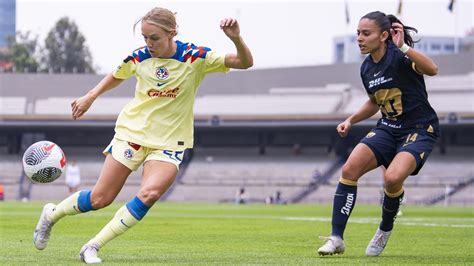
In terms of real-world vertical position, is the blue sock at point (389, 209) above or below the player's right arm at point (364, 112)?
below

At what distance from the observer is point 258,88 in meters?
69.9

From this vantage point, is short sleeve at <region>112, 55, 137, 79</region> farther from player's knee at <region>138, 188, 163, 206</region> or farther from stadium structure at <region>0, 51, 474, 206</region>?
stadium structure at <region>0, 51, 474, 206</region>

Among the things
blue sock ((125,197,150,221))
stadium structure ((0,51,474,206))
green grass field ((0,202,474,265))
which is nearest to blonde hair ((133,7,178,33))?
blue sock ((125,197,150,221))

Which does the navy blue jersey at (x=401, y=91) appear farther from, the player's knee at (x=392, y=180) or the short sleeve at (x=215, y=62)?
the short sleeve at (x=215, y=62)

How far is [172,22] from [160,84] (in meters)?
0.58

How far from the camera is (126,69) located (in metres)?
9.27

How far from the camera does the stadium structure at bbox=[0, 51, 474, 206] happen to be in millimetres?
58688

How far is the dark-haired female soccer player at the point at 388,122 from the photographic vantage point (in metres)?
9.68

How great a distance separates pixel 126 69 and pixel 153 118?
558mm

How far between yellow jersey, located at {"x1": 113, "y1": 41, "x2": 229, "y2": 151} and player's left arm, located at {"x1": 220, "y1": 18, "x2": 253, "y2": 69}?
0.14 m

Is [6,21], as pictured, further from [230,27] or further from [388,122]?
[230,27]

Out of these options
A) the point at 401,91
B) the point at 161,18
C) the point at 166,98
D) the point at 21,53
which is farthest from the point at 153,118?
the point at 21,53

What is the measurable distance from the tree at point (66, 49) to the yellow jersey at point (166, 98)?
97.0 metres

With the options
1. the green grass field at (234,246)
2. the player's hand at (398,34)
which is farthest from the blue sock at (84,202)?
the player's hand at (398,34)
